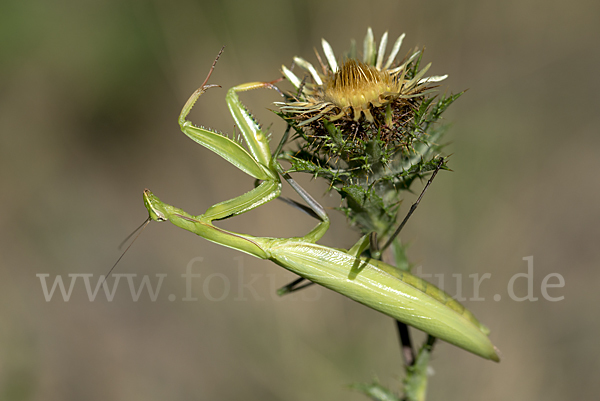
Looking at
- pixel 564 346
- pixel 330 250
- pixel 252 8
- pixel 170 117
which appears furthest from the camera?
pixel 170 117

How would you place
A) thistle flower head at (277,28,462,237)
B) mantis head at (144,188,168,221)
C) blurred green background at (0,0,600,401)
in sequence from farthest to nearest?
blurred green background at (0,0,600,401) < mantis head at (144,188,168,221) < thistle flower head at (277,28,462,237)

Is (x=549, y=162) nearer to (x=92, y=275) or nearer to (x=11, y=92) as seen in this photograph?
(x=92, y=275)

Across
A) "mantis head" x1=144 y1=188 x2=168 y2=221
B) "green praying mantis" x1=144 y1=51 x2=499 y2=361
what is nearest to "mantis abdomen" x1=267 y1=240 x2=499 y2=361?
"green praying mantis" x1=144 y1=51 x2=499 y2=361

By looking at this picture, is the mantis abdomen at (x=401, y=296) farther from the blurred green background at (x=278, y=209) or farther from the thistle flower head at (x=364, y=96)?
the blurred green background at (x=278, y=209)

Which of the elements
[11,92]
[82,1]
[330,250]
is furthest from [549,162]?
[11,92]

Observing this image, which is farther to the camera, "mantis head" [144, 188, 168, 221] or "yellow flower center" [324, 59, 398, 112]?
"mantis head" [144, 188, 168, 221]

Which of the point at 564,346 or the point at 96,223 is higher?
the point at 564,346

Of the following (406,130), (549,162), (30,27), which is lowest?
(406,130)

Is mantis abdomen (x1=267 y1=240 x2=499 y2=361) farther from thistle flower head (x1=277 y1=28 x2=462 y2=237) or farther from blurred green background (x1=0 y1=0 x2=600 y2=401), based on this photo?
blurred green background (x1=0 y1=0 x2=600 y2=401)
